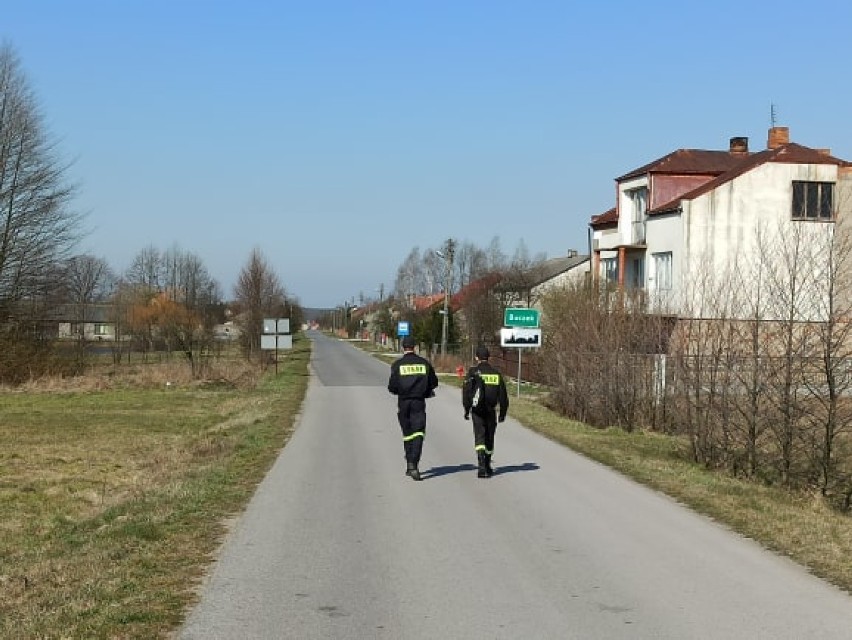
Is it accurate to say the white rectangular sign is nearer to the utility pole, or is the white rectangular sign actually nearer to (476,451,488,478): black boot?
(476,451,488,478): black boot

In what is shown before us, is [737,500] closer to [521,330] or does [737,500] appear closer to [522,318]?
[521,330]

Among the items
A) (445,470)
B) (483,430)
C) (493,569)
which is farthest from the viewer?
(445,470)

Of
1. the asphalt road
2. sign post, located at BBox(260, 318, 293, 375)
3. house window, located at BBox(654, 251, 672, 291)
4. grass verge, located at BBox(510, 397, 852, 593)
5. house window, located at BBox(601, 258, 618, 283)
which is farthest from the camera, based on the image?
sign post, located at BBox(260, 318, 293, 375)

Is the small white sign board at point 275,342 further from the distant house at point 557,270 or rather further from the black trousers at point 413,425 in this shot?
the black trousers at point 413,425

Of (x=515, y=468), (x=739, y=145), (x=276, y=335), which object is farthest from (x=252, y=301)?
(x=515, y=468)

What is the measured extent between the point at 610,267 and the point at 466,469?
116 ft

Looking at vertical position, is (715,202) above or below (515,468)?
above

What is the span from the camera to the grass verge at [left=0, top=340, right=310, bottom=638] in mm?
6281

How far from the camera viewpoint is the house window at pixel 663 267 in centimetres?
4075

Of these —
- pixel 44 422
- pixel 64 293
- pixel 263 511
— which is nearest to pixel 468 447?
pixel 263 511

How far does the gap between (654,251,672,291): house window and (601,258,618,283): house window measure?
4.09m

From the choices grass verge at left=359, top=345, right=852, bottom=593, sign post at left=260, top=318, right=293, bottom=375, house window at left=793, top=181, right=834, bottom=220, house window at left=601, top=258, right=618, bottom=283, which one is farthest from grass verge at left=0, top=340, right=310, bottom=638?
house window at left=793, top=181, right=834, bottom=220

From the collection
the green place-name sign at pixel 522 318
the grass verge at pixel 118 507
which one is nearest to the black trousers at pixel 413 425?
the grass verge at pixel 118 507

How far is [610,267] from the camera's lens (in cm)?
4778
